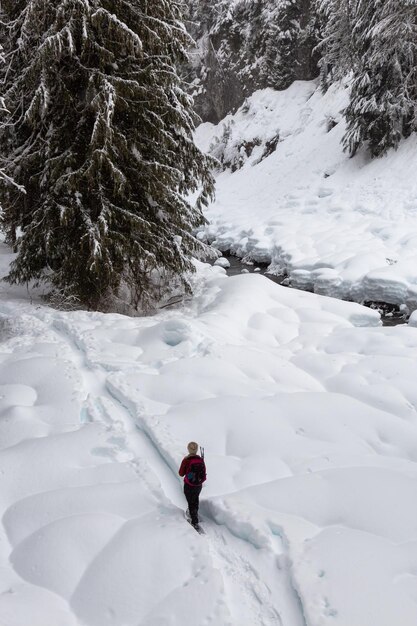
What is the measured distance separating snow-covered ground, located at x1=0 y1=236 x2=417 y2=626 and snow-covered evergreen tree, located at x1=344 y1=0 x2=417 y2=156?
546 inches

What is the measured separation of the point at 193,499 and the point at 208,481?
560mm

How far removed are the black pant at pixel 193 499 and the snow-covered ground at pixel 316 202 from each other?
9.51 meters

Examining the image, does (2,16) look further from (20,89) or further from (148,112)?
(148,112)

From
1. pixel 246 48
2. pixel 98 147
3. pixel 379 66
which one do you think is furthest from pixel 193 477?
pixel 246 48

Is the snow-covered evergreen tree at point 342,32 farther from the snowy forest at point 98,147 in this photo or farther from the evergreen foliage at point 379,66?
the snowy forest at point 98,147

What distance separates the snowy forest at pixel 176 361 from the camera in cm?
342

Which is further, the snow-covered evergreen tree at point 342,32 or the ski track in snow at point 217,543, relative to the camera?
the snow-covered evergreen tree at point 342,32

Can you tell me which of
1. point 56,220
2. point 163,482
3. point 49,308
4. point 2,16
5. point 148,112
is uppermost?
point 2,16

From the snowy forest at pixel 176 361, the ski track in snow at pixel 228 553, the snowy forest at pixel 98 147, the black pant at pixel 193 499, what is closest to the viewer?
the ski track in snow at pixel 228 553

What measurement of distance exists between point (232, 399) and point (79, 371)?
229 cm

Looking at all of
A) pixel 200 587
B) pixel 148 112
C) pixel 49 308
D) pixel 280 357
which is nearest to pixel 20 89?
pixel 148 112

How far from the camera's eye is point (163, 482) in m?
4.50

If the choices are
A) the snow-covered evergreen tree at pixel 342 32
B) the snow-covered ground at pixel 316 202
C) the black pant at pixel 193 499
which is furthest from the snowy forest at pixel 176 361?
the snow-covered evergreen tree at pixel 342 32

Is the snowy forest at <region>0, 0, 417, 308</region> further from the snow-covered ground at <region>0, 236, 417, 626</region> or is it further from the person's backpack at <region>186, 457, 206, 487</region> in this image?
the person's backpack at <region>186, 457, 206, 487</region>
